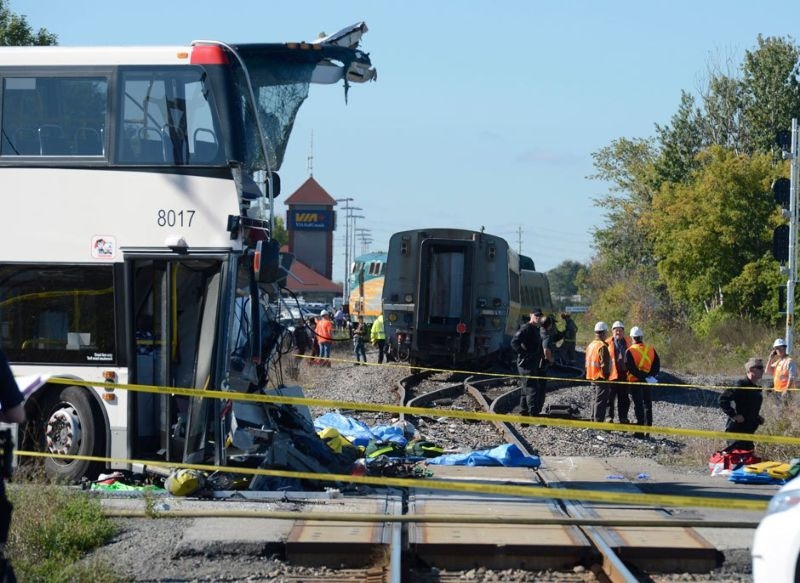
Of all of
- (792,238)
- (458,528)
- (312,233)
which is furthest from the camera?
(312,233)

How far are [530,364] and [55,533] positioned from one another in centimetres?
1171

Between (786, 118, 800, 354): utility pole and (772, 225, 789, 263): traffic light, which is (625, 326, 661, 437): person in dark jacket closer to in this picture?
(786, 118, 800, 354): utility pole

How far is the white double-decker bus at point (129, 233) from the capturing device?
1152 centimetres

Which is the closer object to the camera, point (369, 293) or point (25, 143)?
point (25, 143)

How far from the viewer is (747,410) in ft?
45.3

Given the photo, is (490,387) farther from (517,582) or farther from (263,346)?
(517,582)

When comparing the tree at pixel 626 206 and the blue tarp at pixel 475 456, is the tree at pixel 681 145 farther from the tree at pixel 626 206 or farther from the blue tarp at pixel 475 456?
the blue tarp at pixel 475 456

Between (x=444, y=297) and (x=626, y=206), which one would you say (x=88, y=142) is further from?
(x=626, y=206)

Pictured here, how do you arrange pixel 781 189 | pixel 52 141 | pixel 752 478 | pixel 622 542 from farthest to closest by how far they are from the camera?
pixel 781 189
pixel 752 478
pixel 52 141
pixel 622 542

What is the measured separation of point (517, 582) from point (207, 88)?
574cm

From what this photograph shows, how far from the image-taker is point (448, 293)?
28.0m

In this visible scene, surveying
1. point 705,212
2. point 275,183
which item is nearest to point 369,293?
point 705,212

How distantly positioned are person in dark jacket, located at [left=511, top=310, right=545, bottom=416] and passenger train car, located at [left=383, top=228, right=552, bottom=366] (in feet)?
25.1

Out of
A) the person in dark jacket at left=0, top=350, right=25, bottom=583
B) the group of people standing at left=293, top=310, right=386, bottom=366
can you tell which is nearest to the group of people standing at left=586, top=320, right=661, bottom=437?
the group of people standing at left=293, top=310, right=386, bottom=366
